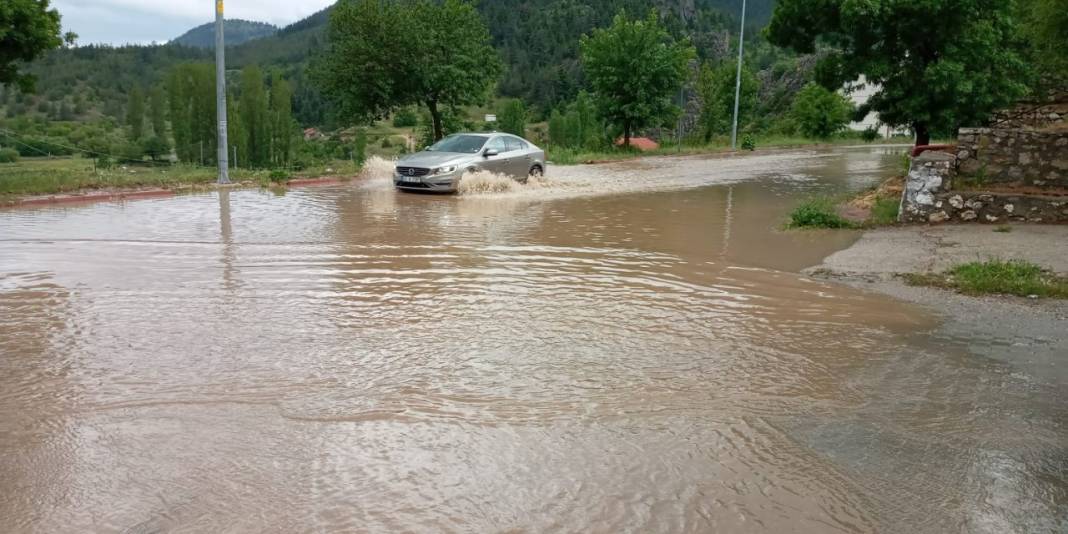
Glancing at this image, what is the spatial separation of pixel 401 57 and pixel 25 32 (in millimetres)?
12479

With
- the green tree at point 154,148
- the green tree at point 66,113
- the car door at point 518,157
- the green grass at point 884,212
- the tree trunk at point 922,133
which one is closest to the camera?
the green grass at point 884,212

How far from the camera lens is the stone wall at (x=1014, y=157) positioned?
11.4 metres

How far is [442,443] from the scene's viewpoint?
441 cm

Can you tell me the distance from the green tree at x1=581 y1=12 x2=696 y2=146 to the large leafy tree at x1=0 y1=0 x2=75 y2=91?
21919mm

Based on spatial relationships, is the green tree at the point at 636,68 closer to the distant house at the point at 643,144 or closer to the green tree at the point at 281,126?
the distant house at the point at 643,144

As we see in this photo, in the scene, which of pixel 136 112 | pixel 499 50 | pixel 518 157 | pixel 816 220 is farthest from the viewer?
pixel 499 50

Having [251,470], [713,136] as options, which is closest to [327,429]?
[251,470]

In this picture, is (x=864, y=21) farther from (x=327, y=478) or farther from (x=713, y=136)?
(x=713, y=136)

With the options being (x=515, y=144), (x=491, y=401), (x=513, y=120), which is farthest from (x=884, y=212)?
(x=513, y=120)

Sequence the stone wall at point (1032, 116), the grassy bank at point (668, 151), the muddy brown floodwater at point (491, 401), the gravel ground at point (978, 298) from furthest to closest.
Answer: the grassy bank at point (668, 151)
the stone wall at point (1032, 116)
the gravel ground at point (978, 298)
the muddy brown floodwater at point (491, 401)

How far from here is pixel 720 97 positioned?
1858 inches

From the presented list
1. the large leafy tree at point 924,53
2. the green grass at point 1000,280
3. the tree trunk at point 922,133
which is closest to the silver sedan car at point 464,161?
the large leafy tree at point 924,53

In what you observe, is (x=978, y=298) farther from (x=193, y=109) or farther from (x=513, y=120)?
(x=193, y=109)

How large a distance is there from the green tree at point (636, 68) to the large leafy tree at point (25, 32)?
2192cm
